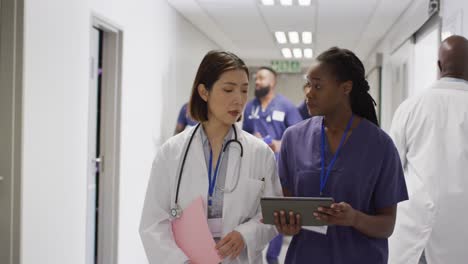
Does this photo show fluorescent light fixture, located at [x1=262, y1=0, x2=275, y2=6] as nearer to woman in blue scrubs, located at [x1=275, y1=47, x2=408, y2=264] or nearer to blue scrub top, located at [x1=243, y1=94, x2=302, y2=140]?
blue scrub top, located at [x1=243, y1=94, x2=302, y2=140]

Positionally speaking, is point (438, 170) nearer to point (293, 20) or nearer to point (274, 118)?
point (274, 118)

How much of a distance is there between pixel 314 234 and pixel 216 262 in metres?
0.29

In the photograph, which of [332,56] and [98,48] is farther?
[98,48]

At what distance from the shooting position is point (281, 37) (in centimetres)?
746

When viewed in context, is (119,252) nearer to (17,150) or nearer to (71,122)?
(71,122)

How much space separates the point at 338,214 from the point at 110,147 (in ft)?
8.18

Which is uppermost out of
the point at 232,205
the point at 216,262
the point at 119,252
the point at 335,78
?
the point at 335,78

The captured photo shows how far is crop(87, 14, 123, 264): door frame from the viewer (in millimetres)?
3684

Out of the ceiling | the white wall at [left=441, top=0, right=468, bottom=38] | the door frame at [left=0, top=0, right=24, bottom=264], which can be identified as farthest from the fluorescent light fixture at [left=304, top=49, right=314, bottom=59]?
the door frame at [left=0, top=0, right=24, bottom=264]

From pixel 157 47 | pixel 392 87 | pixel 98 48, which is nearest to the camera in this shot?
pixel 98 48

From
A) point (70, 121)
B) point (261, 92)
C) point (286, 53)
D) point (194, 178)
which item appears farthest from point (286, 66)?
point (194, 178)

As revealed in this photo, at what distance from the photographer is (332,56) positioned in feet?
5.25

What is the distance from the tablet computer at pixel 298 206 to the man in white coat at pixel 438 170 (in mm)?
909

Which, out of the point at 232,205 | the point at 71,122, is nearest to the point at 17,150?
the point at 71,122
